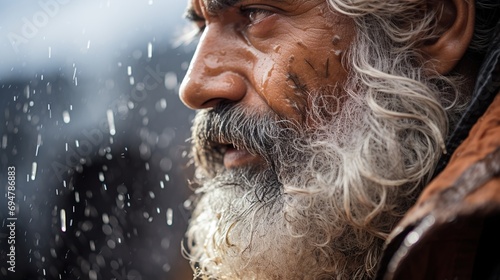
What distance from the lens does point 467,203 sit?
1.26 m

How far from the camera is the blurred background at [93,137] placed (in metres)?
4.46

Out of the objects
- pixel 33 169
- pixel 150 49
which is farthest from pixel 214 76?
pixel 150 49

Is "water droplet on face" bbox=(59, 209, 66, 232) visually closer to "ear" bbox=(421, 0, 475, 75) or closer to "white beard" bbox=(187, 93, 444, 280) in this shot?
"white beard" bbox=(187, 93, 444, 280)

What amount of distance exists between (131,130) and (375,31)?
12.7 feet

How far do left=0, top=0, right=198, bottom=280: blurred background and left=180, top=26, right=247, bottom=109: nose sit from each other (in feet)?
7.49

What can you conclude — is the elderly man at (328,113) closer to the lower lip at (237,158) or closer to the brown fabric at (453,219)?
the lower lip at (237,158)

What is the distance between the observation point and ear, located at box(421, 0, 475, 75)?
79.7 inches

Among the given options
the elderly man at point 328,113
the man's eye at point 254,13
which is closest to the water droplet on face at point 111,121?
the elderly man at point 328,113

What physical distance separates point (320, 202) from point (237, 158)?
0.42 meters

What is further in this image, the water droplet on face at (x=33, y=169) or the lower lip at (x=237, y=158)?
the water droplet on face at (x=33, y=169)

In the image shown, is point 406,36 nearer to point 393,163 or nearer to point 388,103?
point 388,103

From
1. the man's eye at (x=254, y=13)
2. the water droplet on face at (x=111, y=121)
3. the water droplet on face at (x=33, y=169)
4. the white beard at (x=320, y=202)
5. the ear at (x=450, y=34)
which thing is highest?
the man's eye at (x=254, y=13)

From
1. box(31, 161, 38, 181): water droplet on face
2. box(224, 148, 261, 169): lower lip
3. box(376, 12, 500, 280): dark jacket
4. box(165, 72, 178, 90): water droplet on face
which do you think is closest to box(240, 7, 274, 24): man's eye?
box(224, 148, 261, 169): lower lip

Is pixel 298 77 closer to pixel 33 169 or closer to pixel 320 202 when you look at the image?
pixel 320 202
